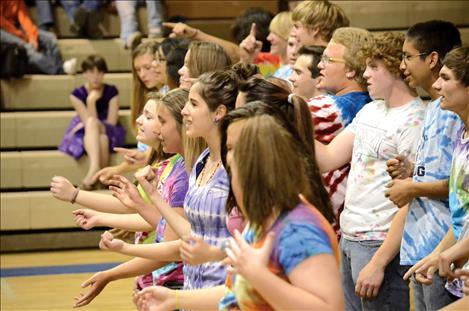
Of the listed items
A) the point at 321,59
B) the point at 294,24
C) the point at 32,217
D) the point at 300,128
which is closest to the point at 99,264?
the point at 32,217

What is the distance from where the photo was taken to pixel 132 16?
8773 mm

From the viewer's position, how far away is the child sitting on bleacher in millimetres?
7871

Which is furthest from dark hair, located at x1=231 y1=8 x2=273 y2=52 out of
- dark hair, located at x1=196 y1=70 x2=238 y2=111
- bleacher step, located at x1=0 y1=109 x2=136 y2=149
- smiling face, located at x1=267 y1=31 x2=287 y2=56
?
dark hair, located at x1=196 y1=70 x2=238 y2=111

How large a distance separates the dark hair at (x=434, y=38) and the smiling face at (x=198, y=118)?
0.83 metres

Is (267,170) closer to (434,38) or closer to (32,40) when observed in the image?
(434,38)

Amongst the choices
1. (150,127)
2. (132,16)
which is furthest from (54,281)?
(132,16)

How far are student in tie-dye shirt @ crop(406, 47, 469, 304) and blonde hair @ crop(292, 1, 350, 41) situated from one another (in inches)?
57.5

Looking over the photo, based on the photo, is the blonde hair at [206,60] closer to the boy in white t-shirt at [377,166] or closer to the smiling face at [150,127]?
the smiling face at [150,127]

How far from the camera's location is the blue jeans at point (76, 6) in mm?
8812

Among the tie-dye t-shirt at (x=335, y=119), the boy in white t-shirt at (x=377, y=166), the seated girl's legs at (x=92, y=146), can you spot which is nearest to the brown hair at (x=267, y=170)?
the boy in white t-shirt at (x=377, y=166)

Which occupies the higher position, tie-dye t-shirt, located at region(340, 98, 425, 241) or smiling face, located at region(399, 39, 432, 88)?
smiling face, located at region(399, 39, 432, 88)

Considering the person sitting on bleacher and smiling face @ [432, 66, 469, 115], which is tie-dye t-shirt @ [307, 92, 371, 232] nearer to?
smiling face @ [432, 66, 469, 115]

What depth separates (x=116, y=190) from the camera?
324 centimetres

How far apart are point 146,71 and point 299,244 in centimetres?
342
